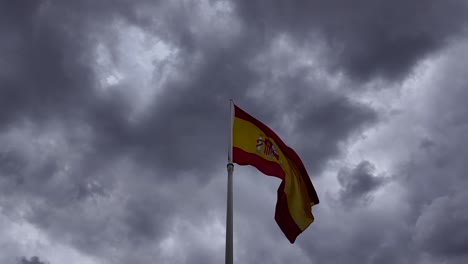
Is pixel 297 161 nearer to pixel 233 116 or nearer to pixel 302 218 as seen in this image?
pixel 302 218

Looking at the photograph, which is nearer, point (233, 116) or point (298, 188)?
point (233, 116)

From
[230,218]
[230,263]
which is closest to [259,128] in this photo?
[230,218]

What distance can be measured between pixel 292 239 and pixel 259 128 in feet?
20.1

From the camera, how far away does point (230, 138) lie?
20203 millimetres

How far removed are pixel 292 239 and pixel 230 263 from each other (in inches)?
284

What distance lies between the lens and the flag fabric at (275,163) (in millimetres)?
21766

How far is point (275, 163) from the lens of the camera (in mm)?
22672

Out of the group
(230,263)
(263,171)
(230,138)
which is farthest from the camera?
(263,171)

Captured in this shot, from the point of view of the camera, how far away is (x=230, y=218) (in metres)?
17.0

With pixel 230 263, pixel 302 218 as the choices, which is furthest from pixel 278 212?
pixel 230 263

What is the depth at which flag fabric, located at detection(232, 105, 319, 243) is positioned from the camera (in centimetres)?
2177

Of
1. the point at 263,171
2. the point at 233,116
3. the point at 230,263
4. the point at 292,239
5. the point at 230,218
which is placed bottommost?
the point at 230,263

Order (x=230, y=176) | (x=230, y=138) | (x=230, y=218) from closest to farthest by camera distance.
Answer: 1. (x=230, y=218)
2. (x=230, y=176)
3. (x=230, y=138)

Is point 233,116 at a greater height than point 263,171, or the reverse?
point 233,116
